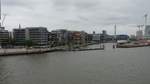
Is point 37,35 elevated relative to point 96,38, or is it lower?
elevated

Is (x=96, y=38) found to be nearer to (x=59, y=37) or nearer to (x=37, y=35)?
(x=59, y=37)

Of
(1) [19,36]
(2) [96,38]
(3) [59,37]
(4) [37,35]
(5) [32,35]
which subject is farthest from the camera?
(2) [96,38]

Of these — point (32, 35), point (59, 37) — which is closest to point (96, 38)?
point (59, 37)

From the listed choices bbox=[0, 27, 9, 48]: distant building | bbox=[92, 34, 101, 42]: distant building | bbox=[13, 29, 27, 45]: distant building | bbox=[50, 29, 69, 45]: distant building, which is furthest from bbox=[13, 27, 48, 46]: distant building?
bbox=[92, 34, 101, 42]: distant building

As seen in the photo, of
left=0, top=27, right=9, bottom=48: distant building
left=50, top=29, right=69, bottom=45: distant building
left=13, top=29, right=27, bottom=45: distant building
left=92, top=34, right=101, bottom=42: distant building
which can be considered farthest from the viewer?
left=92, top=34, right=101, bottom=42: distant building

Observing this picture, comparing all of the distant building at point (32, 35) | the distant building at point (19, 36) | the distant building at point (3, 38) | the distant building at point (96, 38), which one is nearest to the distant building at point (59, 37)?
the distant building at point (32, 35)

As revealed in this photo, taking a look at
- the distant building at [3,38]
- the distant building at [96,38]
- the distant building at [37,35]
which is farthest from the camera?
the distant building at [96,38]

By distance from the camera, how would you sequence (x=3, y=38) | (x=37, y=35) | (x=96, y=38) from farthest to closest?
(x=96, y=38), (x=3, y=38), (x=37, y=35)

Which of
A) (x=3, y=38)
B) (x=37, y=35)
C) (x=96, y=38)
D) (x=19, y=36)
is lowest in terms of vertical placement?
(x=96, y=38)

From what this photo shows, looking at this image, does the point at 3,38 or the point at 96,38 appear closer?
the point at 3,38


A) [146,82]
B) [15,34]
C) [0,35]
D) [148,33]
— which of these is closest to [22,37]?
[15,34]

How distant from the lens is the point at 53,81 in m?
10.1

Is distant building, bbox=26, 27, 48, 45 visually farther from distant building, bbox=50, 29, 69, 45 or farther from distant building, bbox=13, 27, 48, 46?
distant building, bbox=50, 29, 69, 45

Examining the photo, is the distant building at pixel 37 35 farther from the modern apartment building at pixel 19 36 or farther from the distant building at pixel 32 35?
the modern apartment building at pixel 19 36
